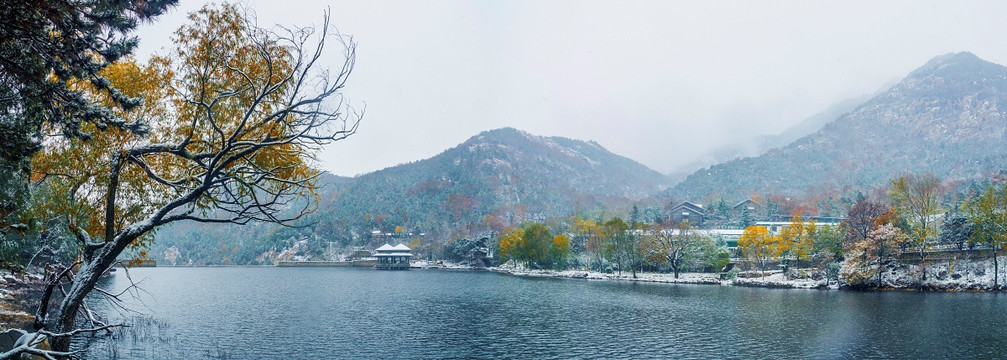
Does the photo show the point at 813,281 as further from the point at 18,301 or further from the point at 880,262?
the point at 18,301

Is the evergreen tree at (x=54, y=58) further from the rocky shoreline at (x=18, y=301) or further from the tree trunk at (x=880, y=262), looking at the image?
the tree trunk at (x=880, y=262)

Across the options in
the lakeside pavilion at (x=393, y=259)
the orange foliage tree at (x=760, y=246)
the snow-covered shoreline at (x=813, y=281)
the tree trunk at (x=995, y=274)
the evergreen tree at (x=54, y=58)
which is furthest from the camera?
the lakeside pavilion at (x=393, y=259)

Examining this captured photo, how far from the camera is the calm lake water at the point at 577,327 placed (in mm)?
28734

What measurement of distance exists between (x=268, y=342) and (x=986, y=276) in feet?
232

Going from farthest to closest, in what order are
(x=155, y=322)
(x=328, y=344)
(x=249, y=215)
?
(x=155, y=322), (x=328, y=344), (x=249, y=215)

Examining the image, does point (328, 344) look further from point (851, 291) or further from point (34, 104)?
point (851, 291)

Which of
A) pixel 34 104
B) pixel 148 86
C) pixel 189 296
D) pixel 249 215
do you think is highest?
pixel 148 86

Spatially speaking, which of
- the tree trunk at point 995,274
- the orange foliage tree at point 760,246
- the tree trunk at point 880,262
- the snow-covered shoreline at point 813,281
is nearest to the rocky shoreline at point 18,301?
the snow-covered shoreline at point 813,281

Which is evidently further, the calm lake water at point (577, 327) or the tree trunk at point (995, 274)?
the tree trunk at point (995, 274)

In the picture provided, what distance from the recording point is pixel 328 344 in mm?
31219

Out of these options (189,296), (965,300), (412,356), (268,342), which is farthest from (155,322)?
(965,300)

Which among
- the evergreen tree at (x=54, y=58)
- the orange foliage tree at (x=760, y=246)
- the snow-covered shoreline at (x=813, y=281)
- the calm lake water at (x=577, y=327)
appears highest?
the evergreen tree at (x=54, y=58)

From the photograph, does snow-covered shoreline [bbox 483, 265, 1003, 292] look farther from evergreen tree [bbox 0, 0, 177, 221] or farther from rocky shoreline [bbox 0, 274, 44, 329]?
evergreen tree [bbox 0, 0, 177, 221]

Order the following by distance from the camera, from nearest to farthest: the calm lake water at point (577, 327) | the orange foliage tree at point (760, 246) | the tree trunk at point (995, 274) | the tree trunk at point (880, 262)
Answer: the calm lake water at point (577, 327), the tree trunk at point (995, 274), the tree trunk at point (880, 262), the orange foliage tree at point (760, 246)
